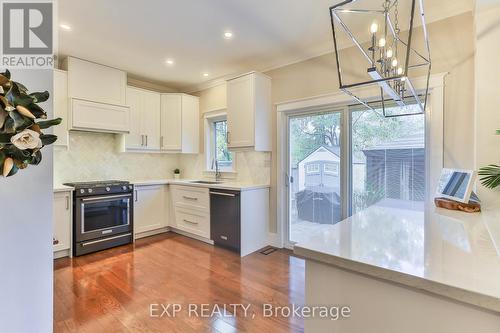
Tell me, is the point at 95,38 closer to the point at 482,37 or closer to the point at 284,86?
the point at 284,86

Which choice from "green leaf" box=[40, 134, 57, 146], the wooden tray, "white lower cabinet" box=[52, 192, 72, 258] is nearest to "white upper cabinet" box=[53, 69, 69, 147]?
"white lower cabinet" box=[52, 192, 72, 258]

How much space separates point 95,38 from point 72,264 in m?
2.68

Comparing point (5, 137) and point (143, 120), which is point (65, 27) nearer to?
point (143, 120)

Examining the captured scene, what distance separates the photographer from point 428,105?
2520mm

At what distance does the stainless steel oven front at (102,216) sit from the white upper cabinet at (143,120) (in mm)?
916

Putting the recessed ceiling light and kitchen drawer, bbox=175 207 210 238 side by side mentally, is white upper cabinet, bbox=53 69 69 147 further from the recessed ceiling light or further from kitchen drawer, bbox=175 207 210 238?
kitchen drawer, bbox=175 207 210 238

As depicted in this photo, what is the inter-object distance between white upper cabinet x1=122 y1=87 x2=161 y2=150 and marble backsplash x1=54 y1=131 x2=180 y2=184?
0.30 meters

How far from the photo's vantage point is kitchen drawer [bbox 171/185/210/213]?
12.5 feet

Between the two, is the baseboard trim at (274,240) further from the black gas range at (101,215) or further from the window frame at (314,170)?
the black gas range at (101,215)

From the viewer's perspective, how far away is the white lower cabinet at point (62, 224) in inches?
124

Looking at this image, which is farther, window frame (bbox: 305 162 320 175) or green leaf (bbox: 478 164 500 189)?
window frame (bbox: 305 162 320 175)

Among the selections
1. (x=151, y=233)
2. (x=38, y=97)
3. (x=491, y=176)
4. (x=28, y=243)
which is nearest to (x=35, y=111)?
(x=38, y=97)

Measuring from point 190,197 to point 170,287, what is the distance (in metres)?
1.67

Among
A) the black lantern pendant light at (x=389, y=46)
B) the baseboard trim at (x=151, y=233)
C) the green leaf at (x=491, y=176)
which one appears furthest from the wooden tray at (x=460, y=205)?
the baseboard trim at (x=151, y=233)
